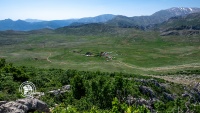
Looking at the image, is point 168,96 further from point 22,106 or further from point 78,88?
point 22,106

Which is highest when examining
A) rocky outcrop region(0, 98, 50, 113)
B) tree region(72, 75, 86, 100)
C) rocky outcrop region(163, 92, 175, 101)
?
rocky outcrop region(0, 98, 50, 113)

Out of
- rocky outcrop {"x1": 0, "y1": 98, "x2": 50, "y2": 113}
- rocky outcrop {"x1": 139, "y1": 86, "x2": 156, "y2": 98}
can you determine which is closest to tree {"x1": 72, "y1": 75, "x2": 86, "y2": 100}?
rocky outcrop {"x1": 139, "y1": 86, "x2": 156, "y2": 98}

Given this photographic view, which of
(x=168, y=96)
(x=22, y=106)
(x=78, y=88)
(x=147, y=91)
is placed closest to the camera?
(x=22, y=106)

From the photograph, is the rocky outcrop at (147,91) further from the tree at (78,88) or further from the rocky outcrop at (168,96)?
the tree at (78,88)

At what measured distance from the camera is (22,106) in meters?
30.7

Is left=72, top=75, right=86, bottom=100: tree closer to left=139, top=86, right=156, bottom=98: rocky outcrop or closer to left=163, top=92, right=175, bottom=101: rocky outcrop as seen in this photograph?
left=139, top=86, right=156, bottom=98: rocky outcrop

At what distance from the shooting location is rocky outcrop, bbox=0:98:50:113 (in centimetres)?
2943

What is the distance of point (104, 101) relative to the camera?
5166 cm

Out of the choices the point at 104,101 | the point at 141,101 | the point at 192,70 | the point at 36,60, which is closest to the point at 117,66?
the point at 192,70

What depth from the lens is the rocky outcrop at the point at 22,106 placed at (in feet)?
96.6

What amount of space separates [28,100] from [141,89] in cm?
4488

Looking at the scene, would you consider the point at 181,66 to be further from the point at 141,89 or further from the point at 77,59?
the point at 141,89

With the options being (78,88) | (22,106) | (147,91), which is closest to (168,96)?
(147,91)

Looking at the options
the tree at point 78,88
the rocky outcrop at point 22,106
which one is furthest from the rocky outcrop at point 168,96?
the rocky outcrop at point 22,106
